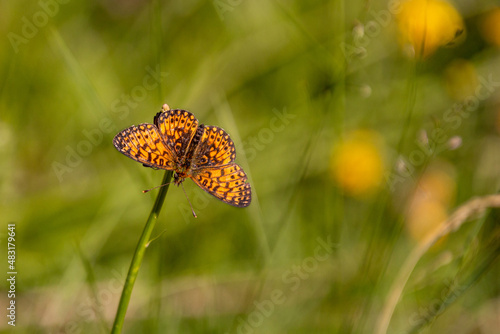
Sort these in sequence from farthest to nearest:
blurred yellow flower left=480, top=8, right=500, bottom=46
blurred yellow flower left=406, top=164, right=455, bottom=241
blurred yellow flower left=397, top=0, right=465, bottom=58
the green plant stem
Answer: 1. blurred yellow flower left=480, top=8, right=500, bottom=46
2. blurred yellow flower left=397, top=0, right=465, bottom=58
3. blurred yellow flower left=406, top=164, right=455, bottom=241
4. the green plant stem

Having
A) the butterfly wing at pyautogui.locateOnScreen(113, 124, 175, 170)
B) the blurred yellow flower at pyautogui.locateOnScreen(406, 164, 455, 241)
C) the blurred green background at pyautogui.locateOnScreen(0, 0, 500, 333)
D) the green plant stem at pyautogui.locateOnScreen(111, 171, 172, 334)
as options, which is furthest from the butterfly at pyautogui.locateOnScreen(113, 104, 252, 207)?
the blurred yellow flower at pyautogui.locateOnScreen(406, 164, 455, 241)

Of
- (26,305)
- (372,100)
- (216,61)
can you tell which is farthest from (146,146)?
(372,100)

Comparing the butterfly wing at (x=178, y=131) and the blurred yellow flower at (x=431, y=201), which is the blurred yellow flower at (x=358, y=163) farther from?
the butterfly wing at (x=178, y=131)

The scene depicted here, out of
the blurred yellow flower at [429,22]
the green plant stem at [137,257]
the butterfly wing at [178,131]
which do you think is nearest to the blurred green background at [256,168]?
the blurred yellow flower at [429,22]

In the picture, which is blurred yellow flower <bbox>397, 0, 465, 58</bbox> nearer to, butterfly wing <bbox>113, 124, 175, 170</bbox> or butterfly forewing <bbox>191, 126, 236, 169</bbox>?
butterfly forewing <bbox>191, 126, 236, 169</bbox>

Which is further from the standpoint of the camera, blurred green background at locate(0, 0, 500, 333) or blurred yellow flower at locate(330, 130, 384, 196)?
blurred yellow flower at locate(330, 130, 384, 196)

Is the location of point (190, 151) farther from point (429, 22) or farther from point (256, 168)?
point (429, 22)
